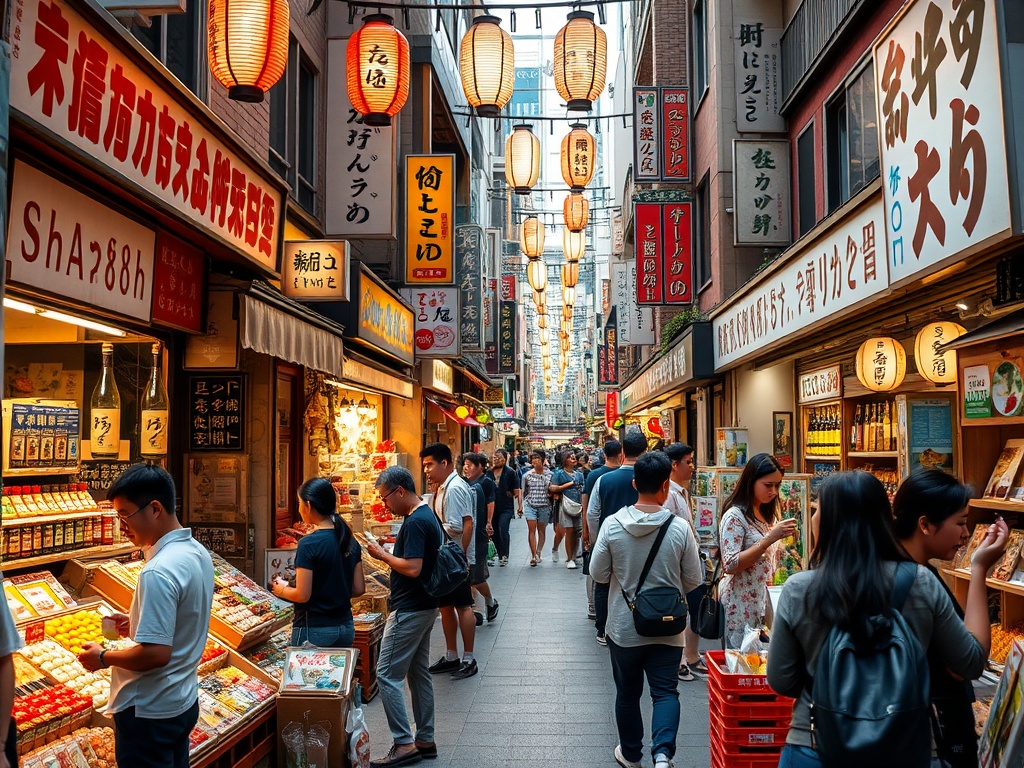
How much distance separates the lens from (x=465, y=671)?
28.1 feet

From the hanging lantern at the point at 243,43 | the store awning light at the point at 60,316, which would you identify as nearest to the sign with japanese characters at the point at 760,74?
the hanging lantern at the point at 243,43

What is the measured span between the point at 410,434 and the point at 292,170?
27.9 ft

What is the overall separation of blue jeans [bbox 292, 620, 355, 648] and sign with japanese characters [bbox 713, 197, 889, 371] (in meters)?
4.59

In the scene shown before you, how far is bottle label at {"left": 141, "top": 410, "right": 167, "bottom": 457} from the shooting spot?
290 inches

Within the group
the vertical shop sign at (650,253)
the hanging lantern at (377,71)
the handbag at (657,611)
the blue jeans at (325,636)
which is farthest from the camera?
the vertical shop sign at (650,253)

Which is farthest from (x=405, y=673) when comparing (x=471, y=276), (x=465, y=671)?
(x=471, y=276)

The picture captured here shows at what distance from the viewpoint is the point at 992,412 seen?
5402 millimetres

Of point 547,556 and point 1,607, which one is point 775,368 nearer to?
point 547,556

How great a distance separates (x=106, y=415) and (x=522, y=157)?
33.3ft

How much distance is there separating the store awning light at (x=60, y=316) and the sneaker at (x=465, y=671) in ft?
14.5

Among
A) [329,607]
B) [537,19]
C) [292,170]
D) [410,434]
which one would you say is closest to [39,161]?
[329,607]

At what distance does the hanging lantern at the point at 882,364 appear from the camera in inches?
310

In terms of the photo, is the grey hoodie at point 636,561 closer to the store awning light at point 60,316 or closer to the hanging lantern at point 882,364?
the hanging lantern at point 882,364

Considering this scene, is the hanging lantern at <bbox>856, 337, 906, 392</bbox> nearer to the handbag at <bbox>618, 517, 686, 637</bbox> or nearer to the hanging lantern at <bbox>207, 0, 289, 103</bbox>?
the handbag at <bbox>618, 517, 686, 637</bbox>
